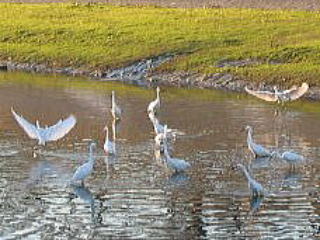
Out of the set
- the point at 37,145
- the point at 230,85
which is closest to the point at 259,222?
the point at 37,145

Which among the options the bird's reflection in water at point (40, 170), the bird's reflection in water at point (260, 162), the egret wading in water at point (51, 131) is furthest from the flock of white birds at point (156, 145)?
the bird's reflection in water at point (40, 170)

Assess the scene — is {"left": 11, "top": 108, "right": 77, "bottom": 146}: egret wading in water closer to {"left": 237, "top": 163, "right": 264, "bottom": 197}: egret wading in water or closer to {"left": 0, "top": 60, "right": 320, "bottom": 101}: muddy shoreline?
{"left": 237, "top": 163, "right": 264, "bottom": 197}: egret wading in water

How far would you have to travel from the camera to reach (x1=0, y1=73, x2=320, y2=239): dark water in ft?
70.0

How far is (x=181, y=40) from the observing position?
51719mm

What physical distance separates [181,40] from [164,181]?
26999mm

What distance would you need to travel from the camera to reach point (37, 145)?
29.7 meters

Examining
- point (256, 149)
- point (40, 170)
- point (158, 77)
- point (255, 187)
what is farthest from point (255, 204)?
point (158, 77)

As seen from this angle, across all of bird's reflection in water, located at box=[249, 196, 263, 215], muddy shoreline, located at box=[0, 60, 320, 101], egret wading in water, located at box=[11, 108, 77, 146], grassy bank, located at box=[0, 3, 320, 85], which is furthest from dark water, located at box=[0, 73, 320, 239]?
grassy bank, located at box=[0, 3, 320, 85]

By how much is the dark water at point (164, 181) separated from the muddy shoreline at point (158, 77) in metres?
5.45

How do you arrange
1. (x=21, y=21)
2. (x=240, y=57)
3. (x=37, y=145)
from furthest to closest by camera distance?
1. (x=21, y=21)
2. (x=240, y=57)
3. (x=37, y=145)

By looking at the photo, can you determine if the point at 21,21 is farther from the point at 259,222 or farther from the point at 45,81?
the point at 259,222

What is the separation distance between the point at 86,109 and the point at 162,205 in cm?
1541

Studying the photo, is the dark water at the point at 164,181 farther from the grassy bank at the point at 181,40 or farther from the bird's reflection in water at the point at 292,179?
the grassy bank at the point at 181,40

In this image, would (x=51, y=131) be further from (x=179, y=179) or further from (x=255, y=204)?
(x=255, y=204)
